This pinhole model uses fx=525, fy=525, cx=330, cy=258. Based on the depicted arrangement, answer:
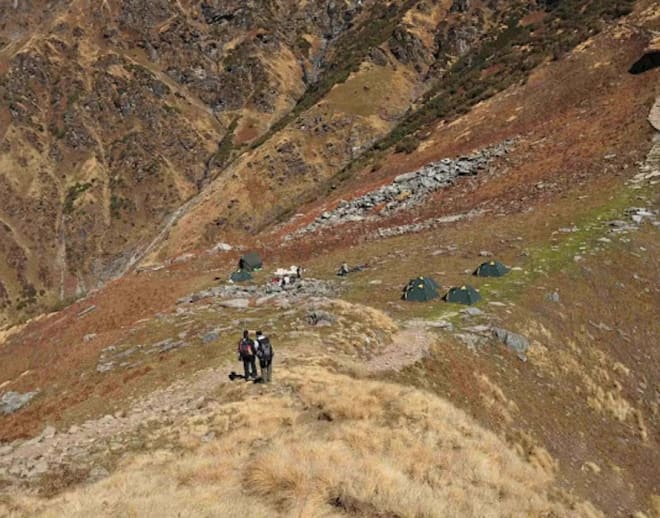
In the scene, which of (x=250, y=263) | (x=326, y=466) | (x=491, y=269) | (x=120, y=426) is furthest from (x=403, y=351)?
(x=250, y=263)

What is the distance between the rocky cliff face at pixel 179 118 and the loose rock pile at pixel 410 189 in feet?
185

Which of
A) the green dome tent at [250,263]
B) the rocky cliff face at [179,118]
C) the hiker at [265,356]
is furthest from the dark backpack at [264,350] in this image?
the rocky cliff face at [179,118]

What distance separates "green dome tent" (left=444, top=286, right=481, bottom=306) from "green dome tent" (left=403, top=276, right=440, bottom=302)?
2.78ft

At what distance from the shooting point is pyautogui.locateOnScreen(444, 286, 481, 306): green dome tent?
2583 centimetres

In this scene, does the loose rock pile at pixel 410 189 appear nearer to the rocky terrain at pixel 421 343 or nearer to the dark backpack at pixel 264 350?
the rocky terrain at pixel 421 343

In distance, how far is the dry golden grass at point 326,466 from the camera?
10.7m

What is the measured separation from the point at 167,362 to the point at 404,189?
36.4m

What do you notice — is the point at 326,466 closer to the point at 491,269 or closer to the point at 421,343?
the point at 421,343

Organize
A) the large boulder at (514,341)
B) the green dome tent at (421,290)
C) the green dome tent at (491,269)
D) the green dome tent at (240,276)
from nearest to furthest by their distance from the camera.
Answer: the large boulder at (514,341) → the green dome tent at (421,290) → the green dome tent at (491,269) → the green dome tent at (240,276)

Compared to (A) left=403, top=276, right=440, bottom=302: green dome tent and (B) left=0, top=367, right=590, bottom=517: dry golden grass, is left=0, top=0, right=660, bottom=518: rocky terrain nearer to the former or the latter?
(B) left=0, top=367, right=590, bottom=517: dry golden grass

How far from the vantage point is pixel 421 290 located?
27.0m

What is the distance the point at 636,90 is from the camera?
51.4 metres

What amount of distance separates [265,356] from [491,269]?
16.2m

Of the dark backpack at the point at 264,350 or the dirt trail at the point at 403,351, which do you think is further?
the dirt trail at the point at 403,351
